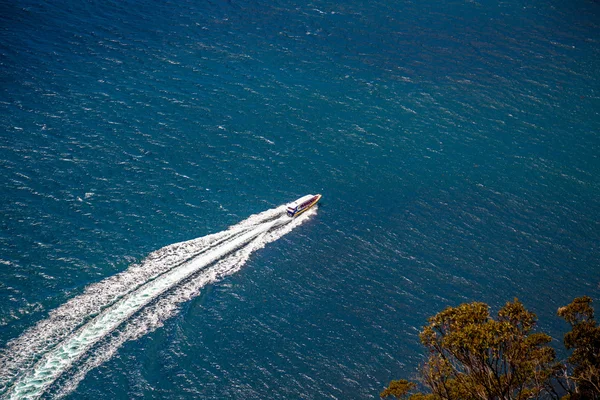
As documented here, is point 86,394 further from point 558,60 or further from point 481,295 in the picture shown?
point 558,60

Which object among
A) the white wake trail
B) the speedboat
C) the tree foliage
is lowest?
the white wake trail

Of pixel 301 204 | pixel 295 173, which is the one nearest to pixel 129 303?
pixel 301 204

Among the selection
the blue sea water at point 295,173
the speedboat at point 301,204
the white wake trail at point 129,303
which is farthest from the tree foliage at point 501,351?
the speedboat at point 301,204

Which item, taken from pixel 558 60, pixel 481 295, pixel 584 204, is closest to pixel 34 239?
pixel 481 295

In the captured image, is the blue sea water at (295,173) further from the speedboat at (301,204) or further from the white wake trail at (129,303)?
the speedboat at (301,204)

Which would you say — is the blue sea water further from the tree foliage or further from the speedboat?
the tree foliage

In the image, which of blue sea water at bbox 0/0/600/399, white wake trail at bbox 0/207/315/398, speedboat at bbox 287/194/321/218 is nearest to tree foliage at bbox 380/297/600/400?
blue sea water at bbox 0/0/600/399

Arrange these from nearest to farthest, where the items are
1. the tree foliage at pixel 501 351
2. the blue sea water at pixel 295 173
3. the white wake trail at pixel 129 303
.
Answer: the tree foliage at pixel 501 351
the white wake trail at pixel 129 303
the blue sea water at pixel 295 173
